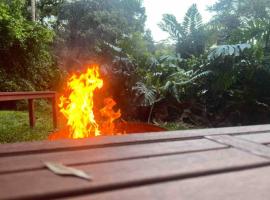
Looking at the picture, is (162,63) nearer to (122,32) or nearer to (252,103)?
(252,103)

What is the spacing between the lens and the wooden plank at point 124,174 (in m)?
0.74

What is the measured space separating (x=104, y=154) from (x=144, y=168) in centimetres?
16

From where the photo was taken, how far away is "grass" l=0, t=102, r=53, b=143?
470cm

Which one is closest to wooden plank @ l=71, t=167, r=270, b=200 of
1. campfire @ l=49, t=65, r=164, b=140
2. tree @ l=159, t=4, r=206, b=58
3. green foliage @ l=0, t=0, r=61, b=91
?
campfire @ l=49, t=65, r=164, b=140

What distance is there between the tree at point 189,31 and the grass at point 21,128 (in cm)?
332

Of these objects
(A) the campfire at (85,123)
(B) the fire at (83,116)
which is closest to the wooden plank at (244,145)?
(A) the campfire at (85,123)

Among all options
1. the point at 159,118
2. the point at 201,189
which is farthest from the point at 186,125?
the point at 201,189

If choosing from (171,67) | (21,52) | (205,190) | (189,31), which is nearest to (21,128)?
(171,67)

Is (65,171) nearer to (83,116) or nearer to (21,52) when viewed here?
(83,116)

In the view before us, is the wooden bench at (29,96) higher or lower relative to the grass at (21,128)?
higher

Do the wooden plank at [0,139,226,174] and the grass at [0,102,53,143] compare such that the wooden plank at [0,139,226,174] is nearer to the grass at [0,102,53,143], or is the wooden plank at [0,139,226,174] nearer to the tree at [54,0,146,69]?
the grass at [0,102,53,143]

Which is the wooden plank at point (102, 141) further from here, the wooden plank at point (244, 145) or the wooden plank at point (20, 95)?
the wooden plank at point (20, 95)

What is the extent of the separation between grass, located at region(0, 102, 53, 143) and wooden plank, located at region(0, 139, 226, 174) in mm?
3767

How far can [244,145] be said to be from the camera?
120cm
